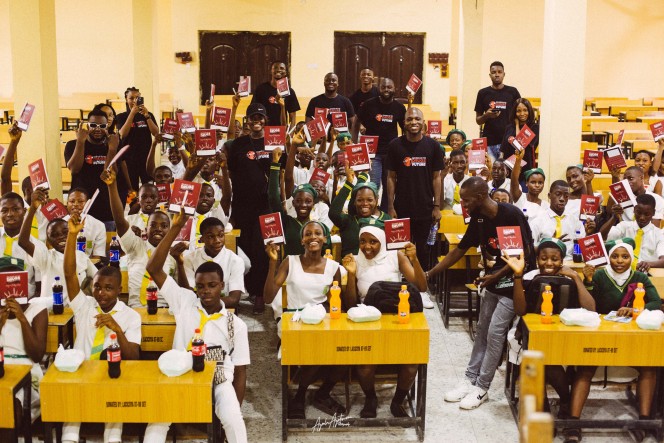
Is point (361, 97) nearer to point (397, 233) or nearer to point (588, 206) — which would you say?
point (588, 206)

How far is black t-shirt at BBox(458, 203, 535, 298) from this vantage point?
5953 mm

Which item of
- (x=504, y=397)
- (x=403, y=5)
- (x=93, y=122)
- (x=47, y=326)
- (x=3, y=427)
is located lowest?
(x=504, y=397)

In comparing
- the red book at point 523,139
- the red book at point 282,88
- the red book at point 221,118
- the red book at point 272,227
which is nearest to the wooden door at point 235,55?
the red book at point 282,88

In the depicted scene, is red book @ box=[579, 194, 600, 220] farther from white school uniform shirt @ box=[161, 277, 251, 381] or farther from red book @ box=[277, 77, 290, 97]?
red book @ box=[277, 77, 290, 97]

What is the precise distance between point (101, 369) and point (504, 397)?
10.1ft

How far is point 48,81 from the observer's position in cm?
897

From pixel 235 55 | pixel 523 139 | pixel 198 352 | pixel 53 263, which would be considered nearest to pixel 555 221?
pixel 523 139

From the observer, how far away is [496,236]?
19.8 feet

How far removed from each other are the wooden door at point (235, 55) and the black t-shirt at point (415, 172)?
11.5m

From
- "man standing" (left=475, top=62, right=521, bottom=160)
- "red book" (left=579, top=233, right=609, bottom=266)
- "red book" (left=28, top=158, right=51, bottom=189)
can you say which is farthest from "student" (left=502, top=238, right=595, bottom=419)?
"man standing" (left=475, top=62, right=521, bottom=160)

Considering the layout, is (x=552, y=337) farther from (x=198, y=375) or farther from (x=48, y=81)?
(x=48, y=81)

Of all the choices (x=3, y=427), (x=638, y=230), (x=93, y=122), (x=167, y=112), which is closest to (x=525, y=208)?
(x=638, y=230)

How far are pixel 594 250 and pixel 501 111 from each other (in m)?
5.13

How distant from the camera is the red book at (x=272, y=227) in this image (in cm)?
604
